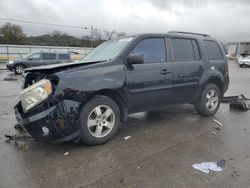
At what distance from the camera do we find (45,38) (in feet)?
184

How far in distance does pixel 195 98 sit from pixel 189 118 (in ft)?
1.58

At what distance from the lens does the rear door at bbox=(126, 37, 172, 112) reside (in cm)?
458

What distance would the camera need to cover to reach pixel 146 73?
4719 mm

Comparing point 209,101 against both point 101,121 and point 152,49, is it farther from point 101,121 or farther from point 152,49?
point 101,121

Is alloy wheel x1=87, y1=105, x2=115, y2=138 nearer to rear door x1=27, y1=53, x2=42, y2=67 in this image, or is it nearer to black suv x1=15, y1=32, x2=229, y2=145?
black suv x1=15, y1=32, x2=229, y2=145

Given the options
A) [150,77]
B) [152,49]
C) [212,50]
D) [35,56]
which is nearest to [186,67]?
[152,49]

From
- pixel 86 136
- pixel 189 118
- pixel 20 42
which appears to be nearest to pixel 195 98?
pixel 189 118

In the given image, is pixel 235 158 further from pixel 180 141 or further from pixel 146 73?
pixel 146 73

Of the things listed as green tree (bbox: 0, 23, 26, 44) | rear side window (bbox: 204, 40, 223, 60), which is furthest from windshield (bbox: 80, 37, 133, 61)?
green tree (bbox: 0, 23, 26, 44)

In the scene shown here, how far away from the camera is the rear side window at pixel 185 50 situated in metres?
5.39

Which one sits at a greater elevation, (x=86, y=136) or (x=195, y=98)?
(x=195, y=98)

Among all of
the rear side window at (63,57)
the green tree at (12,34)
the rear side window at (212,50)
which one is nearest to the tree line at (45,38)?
the green tree at (12,34)

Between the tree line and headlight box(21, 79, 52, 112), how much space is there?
45.0 meters

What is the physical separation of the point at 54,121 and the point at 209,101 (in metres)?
3.84
